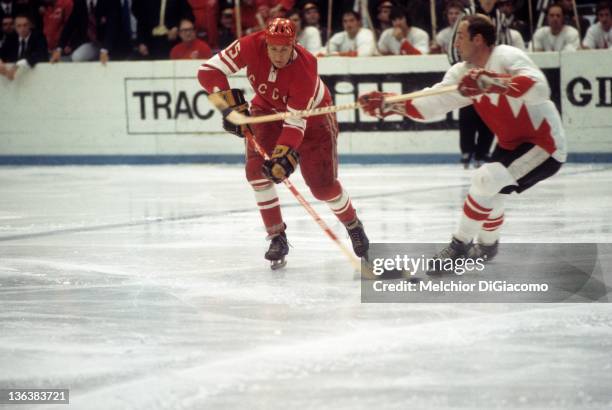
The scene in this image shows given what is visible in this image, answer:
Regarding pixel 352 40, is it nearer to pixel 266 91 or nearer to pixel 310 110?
pixel 266 91

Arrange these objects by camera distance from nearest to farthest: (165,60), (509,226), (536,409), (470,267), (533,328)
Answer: (536,409) < (533,328) < (470,267) < (509,226) < (165,60)

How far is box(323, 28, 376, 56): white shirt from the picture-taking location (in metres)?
10.5

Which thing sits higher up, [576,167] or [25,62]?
[25,62]

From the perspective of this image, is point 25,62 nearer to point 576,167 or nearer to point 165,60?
point 165,60

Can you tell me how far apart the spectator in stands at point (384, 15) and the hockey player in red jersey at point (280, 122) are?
560 centimetres

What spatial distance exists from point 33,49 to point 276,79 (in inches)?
277

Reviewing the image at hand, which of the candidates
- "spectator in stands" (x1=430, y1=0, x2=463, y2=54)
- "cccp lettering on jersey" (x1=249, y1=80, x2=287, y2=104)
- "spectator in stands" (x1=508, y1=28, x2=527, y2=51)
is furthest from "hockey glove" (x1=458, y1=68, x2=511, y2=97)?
"spectator in stands" (x1=430, y1=0, x2=463, y2=54)

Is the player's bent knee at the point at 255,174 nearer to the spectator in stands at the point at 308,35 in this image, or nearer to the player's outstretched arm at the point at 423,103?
the player's outstretched arm at the point at 423,103

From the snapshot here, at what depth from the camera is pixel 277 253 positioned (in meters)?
4.98

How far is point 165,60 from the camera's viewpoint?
36.0 feet

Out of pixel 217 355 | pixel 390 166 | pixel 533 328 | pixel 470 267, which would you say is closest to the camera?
pixel 217 355

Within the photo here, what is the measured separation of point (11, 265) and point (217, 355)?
2.14 metres

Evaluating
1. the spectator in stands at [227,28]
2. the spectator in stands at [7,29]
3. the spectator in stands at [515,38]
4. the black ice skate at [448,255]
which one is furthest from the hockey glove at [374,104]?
the spectator in stands at [7,29]

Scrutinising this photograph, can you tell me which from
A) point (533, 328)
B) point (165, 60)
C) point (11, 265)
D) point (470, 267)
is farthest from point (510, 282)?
point (165, 60)
